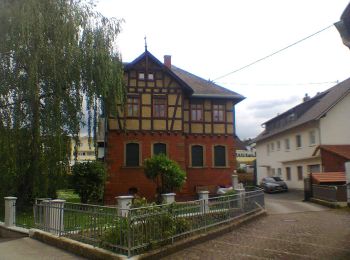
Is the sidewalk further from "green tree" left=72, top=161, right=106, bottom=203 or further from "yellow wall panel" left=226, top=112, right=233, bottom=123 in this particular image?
"yellow wall panel" left=226, top=112, right=233, bottom=123

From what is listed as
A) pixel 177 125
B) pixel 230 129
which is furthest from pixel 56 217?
pixel 230 129

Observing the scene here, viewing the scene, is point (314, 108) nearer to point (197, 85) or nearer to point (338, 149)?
point (338, 149)

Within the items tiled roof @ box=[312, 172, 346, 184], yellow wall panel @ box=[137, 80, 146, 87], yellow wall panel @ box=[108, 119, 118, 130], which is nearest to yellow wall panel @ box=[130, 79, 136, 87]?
yellow wall panel @ box=[137, 80, 146, 87]

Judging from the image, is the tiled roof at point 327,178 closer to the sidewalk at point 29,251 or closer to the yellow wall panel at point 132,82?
the yellow wall panel at point 132,82

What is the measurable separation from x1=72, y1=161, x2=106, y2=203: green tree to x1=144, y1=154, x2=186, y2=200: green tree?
8.75 ft

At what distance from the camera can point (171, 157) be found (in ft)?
94.5

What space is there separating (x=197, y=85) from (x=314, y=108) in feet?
34.8

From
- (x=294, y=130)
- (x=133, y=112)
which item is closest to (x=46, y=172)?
(x=133, y=112)

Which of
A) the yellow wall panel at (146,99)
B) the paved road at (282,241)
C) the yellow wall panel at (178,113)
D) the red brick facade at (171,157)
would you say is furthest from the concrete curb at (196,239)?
the yellow wall panel at (146,99)

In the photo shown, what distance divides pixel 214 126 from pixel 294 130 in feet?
34.1

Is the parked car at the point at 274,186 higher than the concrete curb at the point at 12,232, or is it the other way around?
the parked car at the point at 274,186

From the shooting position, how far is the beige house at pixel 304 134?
33.0m

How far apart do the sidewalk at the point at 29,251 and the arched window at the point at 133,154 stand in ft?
49.1

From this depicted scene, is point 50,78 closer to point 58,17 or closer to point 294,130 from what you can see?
point 58,17
